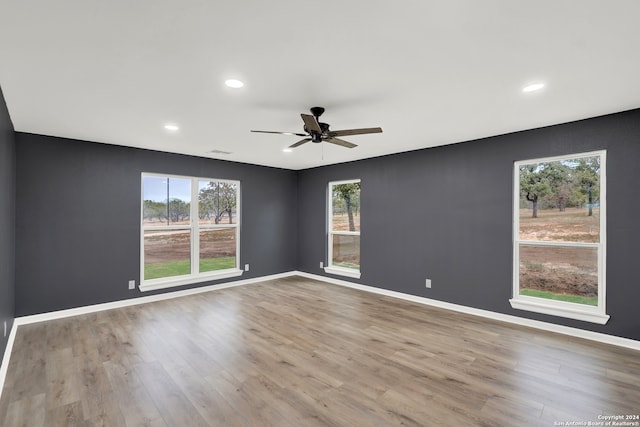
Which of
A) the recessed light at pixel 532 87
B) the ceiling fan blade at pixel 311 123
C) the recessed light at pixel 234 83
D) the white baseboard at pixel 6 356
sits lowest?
the white baseboard at pixel 6 356

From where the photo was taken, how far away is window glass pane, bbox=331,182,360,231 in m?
5.99

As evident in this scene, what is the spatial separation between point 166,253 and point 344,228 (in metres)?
3.38

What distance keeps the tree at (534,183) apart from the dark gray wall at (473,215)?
17 centimetres

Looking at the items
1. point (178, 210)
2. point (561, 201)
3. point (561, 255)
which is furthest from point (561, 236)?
point (178, 210)

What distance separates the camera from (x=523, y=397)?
2301 millimetres

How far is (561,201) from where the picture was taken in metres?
3.69

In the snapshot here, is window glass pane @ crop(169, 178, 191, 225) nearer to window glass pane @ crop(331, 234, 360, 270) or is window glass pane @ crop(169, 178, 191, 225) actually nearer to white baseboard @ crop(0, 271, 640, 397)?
white baseboard @ crop(0, 271, 640, 397)

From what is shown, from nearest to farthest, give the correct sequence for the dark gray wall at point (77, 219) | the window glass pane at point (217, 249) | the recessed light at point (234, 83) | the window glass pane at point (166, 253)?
the recessed light at point (234, 83)
the dark gray wall at point (77, 219)
the window glass pane at point (166, 253)
the window glass pane at point (217, 249)

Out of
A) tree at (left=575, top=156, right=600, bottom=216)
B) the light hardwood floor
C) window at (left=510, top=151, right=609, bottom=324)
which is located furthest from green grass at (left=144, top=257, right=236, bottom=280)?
tree at (left=575, top=156, right=600, bottom=216)

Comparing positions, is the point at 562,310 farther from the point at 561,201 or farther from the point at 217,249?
the point at 217,249

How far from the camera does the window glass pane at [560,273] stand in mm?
3453

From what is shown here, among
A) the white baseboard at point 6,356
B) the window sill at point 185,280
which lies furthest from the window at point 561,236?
the white baseboard at point 6,356

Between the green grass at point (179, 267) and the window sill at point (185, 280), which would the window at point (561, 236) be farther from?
the green grass at point (179, 267)

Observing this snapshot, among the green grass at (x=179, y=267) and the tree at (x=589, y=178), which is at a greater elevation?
the tree at (x=589, y=178)
